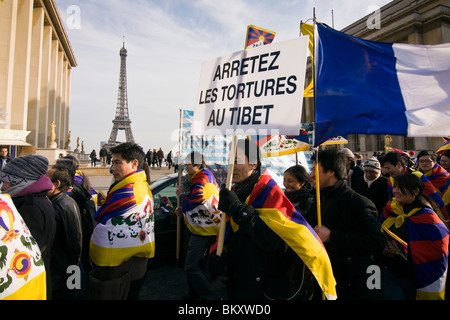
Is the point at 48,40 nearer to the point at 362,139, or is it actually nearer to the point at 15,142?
the point at 15,142

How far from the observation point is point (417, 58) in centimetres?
264

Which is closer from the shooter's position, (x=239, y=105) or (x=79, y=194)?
(x=239, y=105)

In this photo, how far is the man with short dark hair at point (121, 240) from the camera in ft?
7.87

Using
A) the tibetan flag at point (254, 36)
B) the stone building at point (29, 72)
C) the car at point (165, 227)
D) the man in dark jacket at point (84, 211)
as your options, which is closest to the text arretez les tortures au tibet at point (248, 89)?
the tibetan flag at point (254, 36)

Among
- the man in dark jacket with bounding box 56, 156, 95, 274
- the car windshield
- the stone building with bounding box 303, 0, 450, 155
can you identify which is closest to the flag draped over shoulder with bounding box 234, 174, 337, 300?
the man in dark jacket with bounding box 56, 156, 95, 274

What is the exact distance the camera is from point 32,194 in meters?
2.03

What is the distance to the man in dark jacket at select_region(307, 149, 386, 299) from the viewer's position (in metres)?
2.12

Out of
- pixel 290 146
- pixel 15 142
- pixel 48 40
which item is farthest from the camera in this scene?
pixel 48 40

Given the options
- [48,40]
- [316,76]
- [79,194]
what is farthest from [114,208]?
[48,40]

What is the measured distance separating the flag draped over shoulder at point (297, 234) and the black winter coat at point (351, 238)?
0.73ft

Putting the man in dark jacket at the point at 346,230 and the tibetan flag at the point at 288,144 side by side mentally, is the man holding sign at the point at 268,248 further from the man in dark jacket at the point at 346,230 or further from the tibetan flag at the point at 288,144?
the tibetan flag at the point at 288,144

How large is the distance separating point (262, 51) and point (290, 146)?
11.3 feet

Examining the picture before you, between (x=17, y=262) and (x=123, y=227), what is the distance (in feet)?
3.39

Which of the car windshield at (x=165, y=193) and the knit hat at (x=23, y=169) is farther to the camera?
the car windshield at (x=165, y=193)
